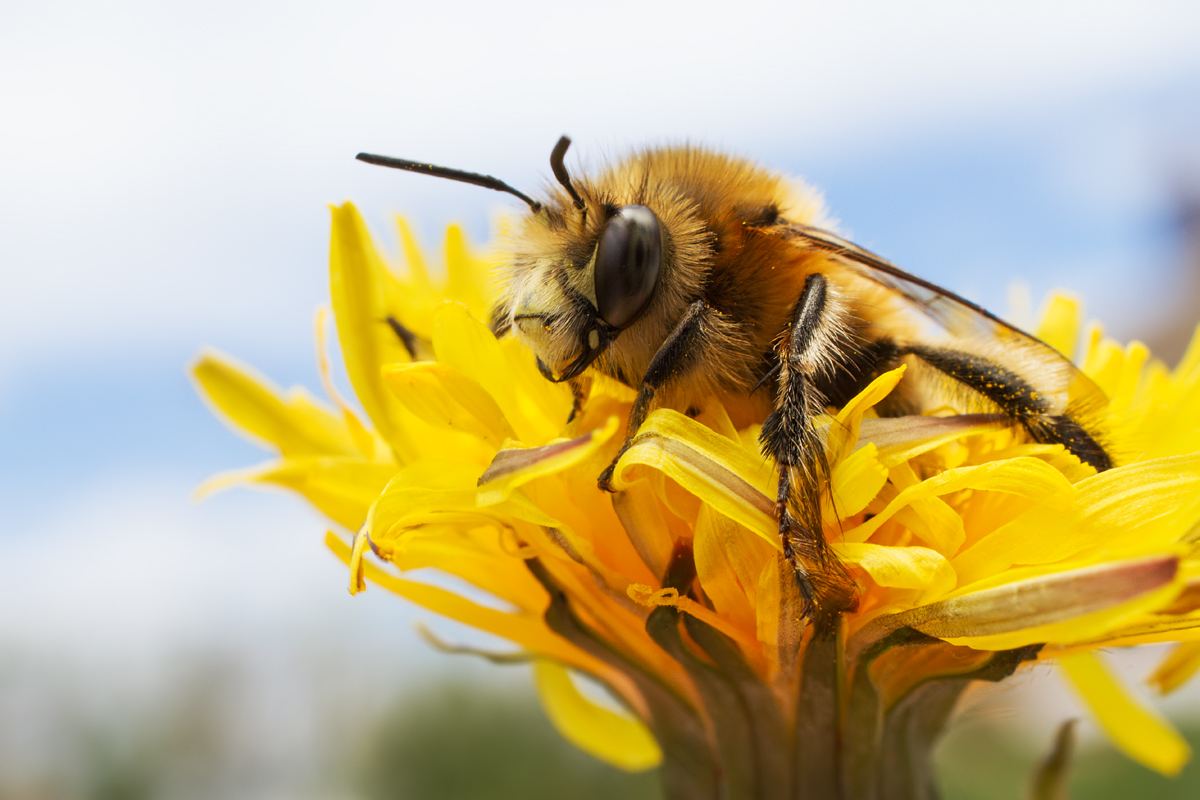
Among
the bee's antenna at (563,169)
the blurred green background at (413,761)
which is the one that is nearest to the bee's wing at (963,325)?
the bee's antenna at (563,169)

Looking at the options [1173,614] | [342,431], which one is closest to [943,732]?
[1173,614]

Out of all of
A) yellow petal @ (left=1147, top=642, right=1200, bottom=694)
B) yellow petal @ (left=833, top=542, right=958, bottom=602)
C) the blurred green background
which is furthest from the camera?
the blurred green background

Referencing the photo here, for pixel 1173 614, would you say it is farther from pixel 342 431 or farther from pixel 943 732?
pixel 342 431

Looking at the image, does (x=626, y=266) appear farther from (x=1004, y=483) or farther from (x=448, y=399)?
(x=1004, y=483)

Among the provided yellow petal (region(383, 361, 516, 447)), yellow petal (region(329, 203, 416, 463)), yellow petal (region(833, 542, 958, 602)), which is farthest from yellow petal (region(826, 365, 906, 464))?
yellow petal (region(329, 203, 416, 463))

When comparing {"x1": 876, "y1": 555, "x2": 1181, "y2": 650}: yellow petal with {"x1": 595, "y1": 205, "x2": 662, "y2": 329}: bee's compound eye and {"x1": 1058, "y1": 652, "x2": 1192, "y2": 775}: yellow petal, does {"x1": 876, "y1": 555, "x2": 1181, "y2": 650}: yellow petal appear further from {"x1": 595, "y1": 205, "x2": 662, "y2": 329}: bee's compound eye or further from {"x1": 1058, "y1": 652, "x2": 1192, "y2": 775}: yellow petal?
{"x1": 1058, "y1": 652, "x2": 1192, "y2": 775}: yellow petal

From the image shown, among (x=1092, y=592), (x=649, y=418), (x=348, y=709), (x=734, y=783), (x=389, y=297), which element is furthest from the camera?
(x=348, y=709)
